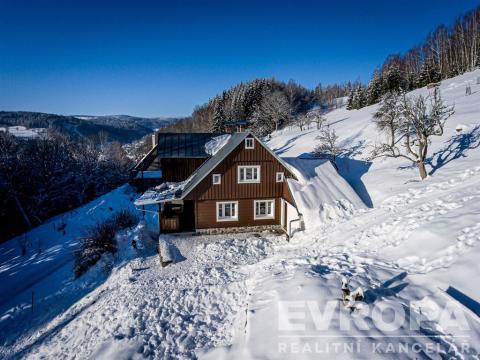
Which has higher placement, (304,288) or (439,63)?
(439,63)

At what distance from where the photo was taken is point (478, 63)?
52.1 m

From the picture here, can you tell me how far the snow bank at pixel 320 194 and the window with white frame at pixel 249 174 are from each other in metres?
2.39

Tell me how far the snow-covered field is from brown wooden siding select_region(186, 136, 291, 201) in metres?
2.45

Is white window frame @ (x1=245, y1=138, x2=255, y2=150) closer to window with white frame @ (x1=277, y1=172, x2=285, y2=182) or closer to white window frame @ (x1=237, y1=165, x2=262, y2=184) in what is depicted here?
white window frame @ (x1=237, y1=165, x2=262, y2=184)

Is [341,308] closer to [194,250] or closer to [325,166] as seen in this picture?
[194,250]

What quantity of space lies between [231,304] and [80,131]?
203 m

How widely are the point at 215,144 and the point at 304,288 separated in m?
17.3

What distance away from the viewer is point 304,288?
843 centimetres

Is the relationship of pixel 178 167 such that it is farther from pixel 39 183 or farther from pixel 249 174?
pixel 39 183

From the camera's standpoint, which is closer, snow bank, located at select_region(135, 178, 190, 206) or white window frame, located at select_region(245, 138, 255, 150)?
snow bank, located at select_region(135, 178, 190, 206)

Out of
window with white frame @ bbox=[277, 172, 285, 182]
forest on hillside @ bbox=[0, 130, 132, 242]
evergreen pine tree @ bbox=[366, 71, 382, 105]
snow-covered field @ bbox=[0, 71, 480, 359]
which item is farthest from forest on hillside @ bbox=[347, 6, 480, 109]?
forest on hillside @ bbox=[0, 130, 132, 242]

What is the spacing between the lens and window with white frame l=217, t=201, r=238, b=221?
1939 centimetres

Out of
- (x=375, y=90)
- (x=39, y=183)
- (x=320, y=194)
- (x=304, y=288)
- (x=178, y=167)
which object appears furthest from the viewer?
(x=375, y=90)

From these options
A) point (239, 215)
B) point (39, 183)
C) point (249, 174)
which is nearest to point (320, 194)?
point (249, 174)
